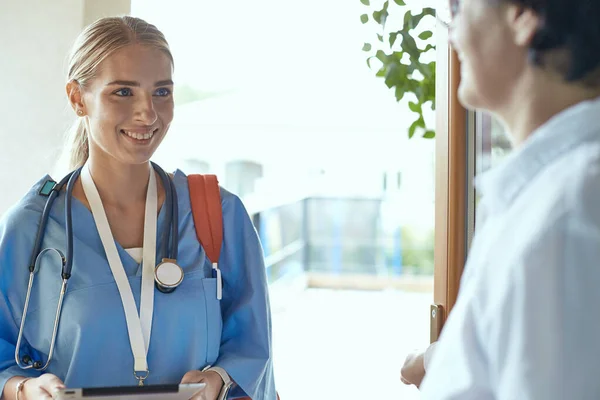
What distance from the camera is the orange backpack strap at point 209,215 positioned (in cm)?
165

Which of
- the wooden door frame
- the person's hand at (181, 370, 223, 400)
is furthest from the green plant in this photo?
the person's hand at (181, 370, 223, 400)

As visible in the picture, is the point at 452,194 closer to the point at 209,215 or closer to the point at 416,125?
the point at 416,125

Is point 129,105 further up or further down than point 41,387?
further up

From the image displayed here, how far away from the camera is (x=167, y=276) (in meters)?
1.55

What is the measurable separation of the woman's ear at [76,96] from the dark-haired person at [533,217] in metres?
1.06

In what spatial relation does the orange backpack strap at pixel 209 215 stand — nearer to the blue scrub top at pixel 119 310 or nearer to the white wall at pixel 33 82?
the blue scrub top at pixel 119 310

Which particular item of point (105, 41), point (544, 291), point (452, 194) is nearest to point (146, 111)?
point (105, 41)

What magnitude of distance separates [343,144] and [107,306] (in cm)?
806

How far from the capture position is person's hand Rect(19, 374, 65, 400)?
142 centimetres

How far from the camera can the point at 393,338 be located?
5.71m

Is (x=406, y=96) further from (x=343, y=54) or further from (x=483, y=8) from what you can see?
(x=343, y=54)

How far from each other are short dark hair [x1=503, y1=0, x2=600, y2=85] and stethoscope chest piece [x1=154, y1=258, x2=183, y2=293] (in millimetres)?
990

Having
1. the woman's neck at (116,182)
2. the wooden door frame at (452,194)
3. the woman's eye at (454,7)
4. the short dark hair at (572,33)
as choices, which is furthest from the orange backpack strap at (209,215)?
the short dark hair at (572,33)

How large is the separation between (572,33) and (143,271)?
1.08 m
